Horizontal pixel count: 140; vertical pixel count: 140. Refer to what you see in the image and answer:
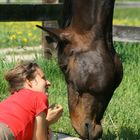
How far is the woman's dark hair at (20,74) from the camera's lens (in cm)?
363

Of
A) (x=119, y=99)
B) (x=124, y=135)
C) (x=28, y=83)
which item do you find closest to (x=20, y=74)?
(x=28, y=83)

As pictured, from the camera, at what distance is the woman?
134 inches

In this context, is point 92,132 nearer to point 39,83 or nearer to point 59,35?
point 39,83

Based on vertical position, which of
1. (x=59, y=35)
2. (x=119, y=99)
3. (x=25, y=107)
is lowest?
(x=119, y=99)

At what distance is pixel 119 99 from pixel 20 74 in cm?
229

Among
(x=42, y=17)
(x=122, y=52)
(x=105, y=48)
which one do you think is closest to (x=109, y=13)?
(x=105, y=48)

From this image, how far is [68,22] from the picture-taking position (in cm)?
405

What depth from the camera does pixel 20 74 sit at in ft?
11.9

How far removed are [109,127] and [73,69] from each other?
3.98 ft

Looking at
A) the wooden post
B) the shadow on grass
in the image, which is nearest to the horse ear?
the shadow on grass

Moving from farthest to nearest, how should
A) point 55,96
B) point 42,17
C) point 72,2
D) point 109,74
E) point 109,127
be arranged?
point 42,17, point 55,96, point 109,127, point 72,2, point 109,74

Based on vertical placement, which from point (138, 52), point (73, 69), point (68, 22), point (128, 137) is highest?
point (68, 22)

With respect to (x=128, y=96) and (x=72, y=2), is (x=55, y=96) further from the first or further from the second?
(x=72, y=2)

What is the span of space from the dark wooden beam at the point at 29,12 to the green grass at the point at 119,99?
53 centimetres
